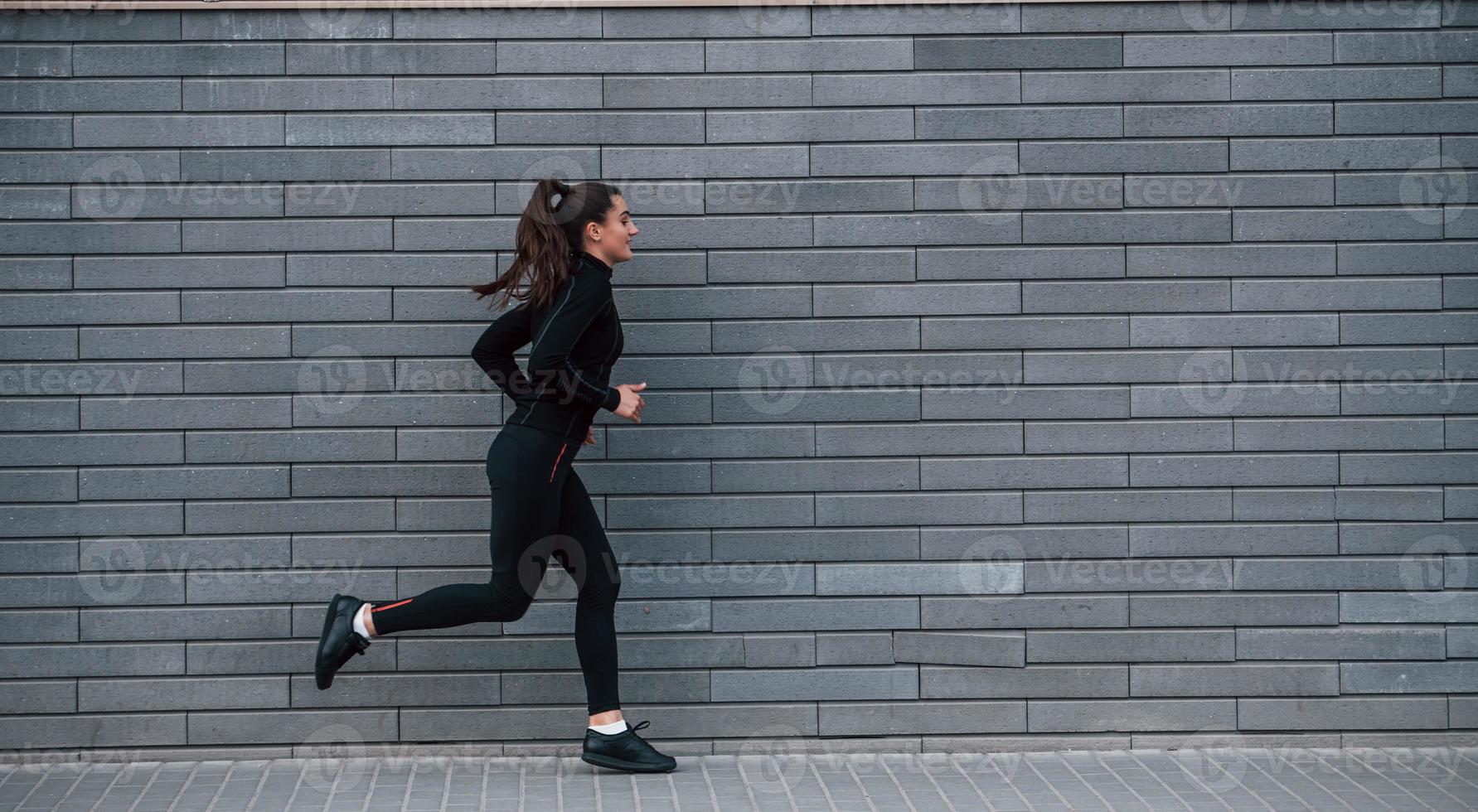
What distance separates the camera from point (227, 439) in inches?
210

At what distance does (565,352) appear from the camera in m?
4.80

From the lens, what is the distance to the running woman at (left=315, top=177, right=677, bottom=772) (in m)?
4.84

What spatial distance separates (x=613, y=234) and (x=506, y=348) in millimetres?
566

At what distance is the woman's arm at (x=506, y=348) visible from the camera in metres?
5.00

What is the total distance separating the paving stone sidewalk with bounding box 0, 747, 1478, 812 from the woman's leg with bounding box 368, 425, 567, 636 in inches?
23.7

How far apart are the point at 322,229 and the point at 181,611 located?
155 centimetres

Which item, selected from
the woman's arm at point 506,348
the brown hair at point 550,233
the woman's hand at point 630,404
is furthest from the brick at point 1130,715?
the brown hair at point 550,233

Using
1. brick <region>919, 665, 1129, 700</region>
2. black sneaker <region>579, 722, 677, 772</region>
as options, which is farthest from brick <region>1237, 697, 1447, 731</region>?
black sneaker <region>579, 722, 677, 772</region>

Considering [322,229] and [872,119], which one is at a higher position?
[872,119]

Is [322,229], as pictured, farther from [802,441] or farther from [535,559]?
[802,441]

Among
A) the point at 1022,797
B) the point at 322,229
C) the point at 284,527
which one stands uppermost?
the point at 322,229

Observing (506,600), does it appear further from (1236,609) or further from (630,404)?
(1236,609)

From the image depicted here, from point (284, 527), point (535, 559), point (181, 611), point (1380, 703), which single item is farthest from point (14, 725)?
A: point (1380, 703)

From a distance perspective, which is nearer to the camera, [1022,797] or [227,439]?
[1022,797]
